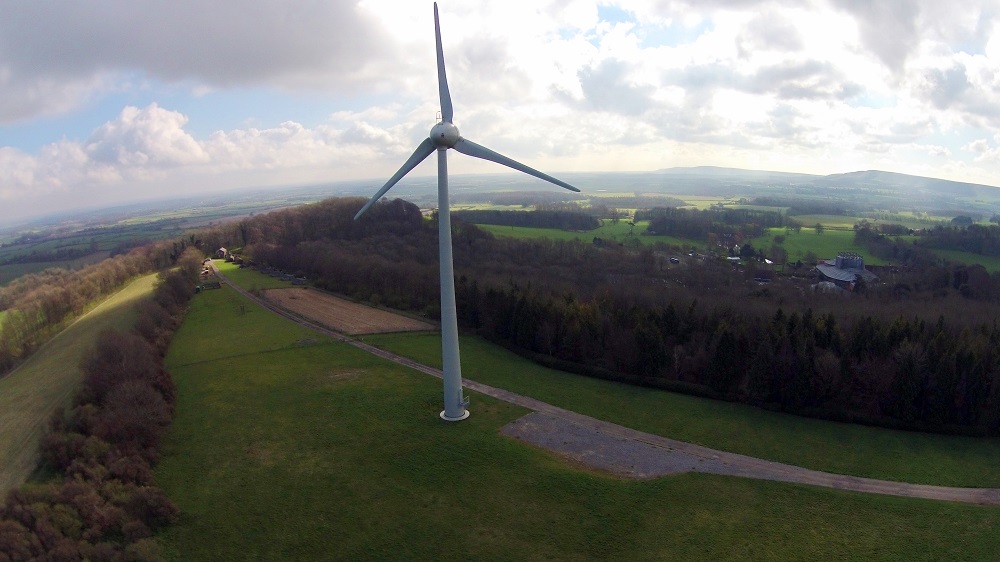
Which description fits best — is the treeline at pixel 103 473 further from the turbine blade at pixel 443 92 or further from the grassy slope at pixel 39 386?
the turbine blade at pixel 443 92

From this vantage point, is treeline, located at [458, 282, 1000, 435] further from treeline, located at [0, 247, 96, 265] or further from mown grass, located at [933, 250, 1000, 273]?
treeline, located at [0, 247, 96, 265]

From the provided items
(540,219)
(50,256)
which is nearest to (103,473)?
(540,219)

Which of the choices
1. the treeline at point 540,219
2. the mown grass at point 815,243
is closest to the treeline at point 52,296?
the treeline at point 540,219

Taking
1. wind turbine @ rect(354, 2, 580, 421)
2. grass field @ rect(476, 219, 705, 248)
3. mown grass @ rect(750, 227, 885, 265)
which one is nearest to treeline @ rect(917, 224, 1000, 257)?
mown grass @ rect(750, 227, 885, 265)

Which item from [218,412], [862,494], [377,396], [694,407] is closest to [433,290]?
[377,396]

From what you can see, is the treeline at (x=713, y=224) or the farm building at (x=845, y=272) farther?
the treeline at (x=713, y=224)
